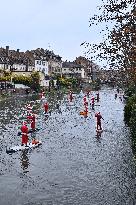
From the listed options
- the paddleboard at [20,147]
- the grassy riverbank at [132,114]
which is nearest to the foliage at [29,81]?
the grassy riverbank at [132,114]

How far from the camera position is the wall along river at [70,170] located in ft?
Answer: 58.6

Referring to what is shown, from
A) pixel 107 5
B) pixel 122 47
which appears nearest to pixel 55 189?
pixel 122 47

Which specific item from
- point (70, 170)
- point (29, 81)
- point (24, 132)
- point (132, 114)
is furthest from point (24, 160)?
point (29, 81)

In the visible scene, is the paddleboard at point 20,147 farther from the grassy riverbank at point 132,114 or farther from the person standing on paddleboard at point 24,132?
the grassy riverbank at point 132,114

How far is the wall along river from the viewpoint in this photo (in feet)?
58.6

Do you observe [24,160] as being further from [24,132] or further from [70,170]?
[70,170]

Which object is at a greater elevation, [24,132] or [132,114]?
[132,114]

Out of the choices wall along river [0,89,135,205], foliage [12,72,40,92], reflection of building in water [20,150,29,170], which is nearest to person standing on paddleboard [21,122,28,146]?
wall along river [0,89,135,205]

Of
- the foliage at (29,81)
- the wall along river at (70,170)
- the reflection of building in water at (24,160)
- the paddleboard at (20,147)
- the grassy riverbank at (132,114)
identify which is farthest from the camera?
the foliage at (29,81)

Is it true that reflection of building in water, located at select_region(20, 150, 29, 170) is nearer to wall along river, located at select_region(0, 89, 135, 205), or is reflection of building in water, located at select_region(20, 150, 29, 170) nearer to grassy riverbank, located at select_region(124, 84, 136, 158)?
wall along river, located at select_region(0, 89, 135, 205)

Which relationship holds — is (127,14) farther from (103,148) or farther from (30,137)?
(30,137)

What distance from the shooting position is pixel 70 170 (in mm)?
22422

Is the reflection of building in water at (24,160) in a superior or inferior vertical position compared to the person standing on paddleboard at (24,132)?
inferior

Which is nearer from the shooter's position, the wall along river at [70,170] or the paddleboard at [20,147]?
the wall along river at [70,170]
